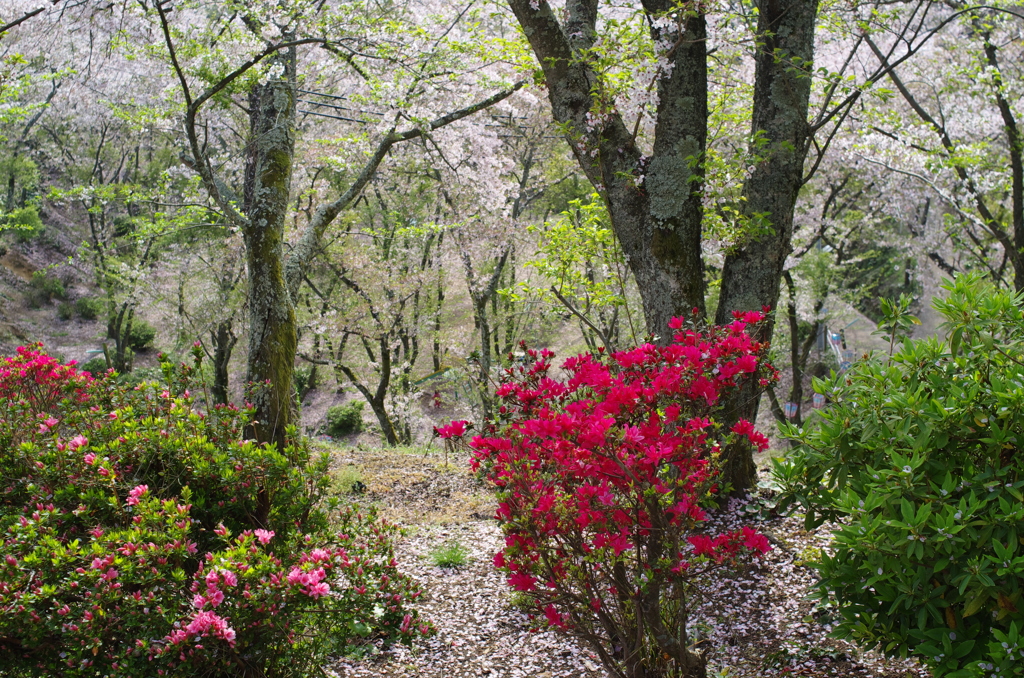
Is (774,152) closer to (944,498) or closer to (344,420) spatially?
(944,498)

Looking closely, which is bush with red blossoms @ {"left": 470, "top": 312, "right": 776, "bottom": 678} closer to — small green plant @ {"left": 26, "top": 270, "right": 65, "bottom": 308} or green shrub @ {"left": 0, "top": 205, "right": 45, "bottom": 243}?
green shrub @ {"left": 0, "top": 205, "right": 45, "bottom": 243}

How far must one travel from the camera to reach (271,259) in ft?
16.0

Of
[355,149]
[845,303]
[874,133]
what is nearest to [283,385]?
[355,149]

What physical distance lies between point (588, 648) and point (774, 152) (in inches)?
115

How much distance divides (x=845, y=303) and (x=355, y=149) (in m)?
9.07

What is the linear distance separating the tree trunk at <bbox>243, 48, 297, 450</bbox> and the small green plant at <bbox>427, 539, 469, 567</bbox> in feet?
4.38

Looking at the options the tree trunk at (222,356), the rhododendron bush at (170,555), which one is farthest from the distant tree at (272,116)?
the tree trunk at (222,356)

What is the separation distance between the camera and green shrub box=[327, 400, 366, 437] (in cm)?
1722

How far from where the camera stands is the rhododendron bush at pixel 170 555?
1.88 meters

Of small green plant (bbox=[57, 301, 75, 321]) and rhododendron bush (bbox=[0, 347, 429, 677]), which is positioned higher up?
small green plant (bbox=[57, 301, 75, 321])

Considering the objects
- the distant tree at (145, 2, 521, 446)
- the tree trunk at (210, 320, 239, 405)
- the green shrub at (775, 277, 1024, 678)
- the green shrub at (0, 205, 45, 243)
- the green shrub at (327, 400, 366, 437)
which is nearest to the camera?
the green shrub at (775, 277, 1024, 678)

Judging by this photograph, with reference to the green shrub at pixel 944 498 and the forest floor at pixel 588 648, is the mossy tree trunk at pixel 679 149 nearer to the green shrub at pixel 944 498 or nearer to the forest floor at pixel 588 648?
the forest floor at pixel 588 648

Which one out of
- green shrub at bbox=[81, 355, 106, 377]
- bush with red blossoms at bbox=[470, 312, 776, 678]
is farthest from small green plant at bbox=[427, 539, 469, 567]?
green shrub at bbox=[81, 355, 106, 377]

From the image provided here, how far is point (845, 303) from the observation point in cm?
1187
